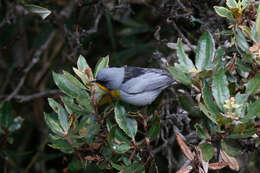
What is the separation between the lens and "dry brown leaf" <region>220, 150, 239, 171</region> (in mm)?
1747

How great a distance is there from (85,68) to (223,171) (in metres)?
1.07

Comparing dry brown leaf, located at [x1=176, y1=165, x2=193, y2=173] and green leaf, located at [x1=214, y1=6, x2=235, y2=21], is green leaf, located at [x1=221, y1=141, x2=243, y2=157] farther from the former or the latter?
green leaf, located at [x1=214, y1=6, x2=235, y2=21]

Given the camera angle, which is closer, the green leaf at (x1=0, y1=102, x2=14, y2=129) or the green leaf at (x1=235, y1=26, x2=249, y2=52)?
the green leaf at (x1=235, y1=26, x2=249, y2=52)

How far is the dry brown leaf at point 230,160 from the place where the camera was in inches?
68.8

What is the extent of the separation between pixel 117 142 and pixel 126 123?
11cm

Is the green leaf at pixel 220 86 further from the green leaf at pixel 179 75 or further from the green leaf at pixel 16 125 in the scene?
the green leaf at pixel 16 125

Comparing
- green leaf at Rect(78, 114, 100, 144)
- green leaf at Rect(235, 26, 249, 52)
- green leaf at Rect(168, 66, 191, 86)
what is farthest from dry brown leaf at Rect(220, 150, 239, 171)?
green leaf at Rect(78, 114, 100, 144)

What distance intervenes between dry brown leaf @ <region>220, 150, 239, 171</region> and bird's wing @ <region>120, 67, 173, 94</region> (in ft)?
2.34

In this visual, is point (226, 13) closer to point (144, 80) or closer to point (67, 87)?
point (144, 80)

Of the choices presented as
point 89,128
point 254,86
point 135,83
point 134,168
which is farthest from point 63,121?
point 254,86

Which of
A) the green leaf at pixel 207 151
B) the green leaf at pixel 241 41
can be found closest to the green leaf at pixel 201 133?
the green leaf at pixel 207 151

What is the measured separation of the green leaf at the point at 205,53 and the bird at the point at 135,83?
526 mm

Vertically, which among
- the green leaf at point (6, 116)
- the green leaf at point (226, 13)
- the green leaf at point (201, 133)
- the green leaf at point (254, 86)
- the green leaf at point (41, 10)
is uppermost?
the green leaf at point (226, 13)

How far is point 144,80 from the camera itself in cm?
246
